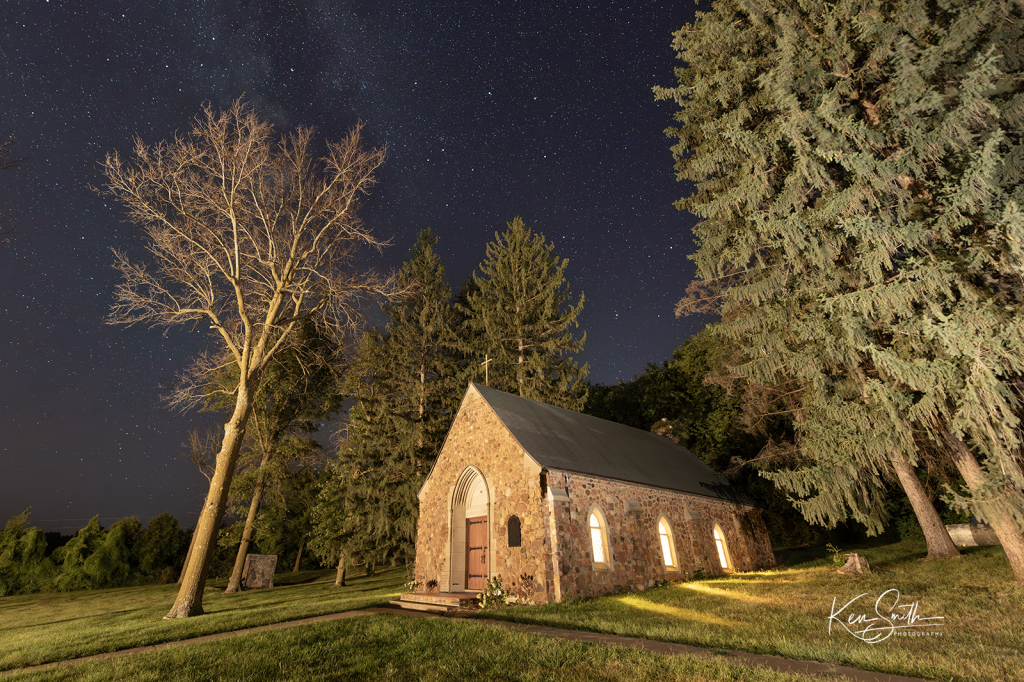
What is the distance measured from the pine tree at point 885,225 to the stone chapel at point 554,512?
5.13 meters

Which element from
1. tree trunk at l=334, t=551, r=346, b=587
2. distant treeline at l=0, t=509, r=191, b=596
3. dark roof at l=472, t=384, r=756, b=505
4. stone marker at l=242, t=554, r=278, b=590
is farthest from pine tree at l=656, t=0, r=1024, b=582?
distant treeline at l=0, t=509, r=191, b=596

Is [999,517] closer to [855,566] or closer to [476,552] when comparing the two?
[855,566]

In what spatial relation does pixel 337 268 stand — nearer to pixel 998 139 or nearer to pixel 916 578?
pixel 998 139

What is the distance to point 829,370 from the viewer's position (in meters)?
11.8

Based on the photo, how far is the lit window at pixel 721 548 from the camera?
18641mm

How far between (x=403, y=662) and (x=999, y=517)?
37.2ft

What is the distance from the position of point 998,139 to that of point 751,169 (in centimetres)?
467

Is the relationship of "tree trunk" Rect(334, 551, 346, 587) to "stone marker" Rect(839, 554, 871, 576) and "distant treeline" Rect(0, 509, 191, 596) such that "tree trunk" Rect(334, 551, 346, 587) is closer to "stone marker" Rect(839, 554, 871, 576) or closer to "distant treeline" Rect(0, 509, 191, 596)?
"distant treeline" Rect(0, 509, 191, 596)

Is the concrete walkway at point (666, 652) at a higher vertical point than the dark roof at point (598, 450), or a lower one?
lower

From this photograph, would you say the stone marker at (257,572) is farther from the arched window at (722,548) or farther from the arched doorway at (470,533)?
the arched window at (722,548)

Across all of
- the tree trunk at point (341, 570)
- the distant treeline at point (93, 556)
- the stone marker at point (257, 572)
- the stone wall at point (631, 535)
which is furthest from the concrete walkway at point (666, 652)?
the distant treeline at point (93, 556)

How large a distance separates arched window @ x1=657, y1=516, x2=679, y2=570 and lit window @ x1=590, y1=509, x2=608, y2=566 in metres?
2.93

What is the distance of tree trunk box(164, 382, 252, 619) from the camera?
11.9 metres

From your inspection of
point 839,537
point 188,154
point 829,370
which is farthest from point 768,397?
point 188,154
